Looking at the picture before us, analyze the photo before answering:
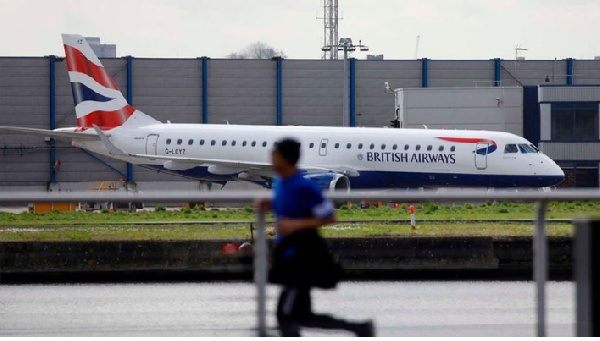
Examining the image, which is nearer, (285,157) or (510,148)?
(285,157)

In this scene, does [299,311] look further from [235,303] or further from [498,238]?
[498,238]

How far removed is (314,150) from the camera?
37750 mm

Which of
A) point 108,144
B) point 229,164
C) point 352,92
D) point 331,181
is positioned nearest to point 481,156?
point 331,181

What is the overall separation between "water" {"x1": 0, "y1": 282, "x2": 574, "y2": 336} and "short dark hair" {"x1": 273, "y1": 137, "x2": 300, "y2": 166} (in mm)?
808

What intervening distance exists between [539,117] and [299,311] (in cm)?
4299

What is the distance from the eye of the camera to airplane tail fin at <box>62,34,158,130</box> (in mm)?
42031

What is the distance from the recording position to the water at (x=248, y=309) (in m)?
7.52

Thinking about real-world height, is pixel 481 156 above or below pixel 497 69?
below

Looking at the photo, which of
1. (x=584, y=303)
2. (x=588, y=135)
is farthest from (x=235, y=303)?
(x=588, y=135)

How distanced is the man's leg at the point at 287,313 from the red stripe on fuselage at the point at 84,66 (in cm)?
3602

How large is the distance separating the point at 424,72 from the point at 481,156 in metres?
28.5

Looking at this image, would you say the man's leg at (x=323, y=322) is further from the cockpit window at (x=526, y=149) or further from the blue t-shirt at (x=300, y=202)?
the cockpit window at (x=526, y=149)

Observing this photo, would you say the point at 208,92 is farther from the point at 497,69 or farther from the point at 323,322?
the point at 323,322

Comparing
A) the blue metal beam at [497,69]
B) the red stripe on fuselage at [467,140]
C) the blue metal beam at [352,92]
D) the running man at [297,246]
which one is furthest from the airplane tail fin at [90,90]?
the running man at [297,246]
